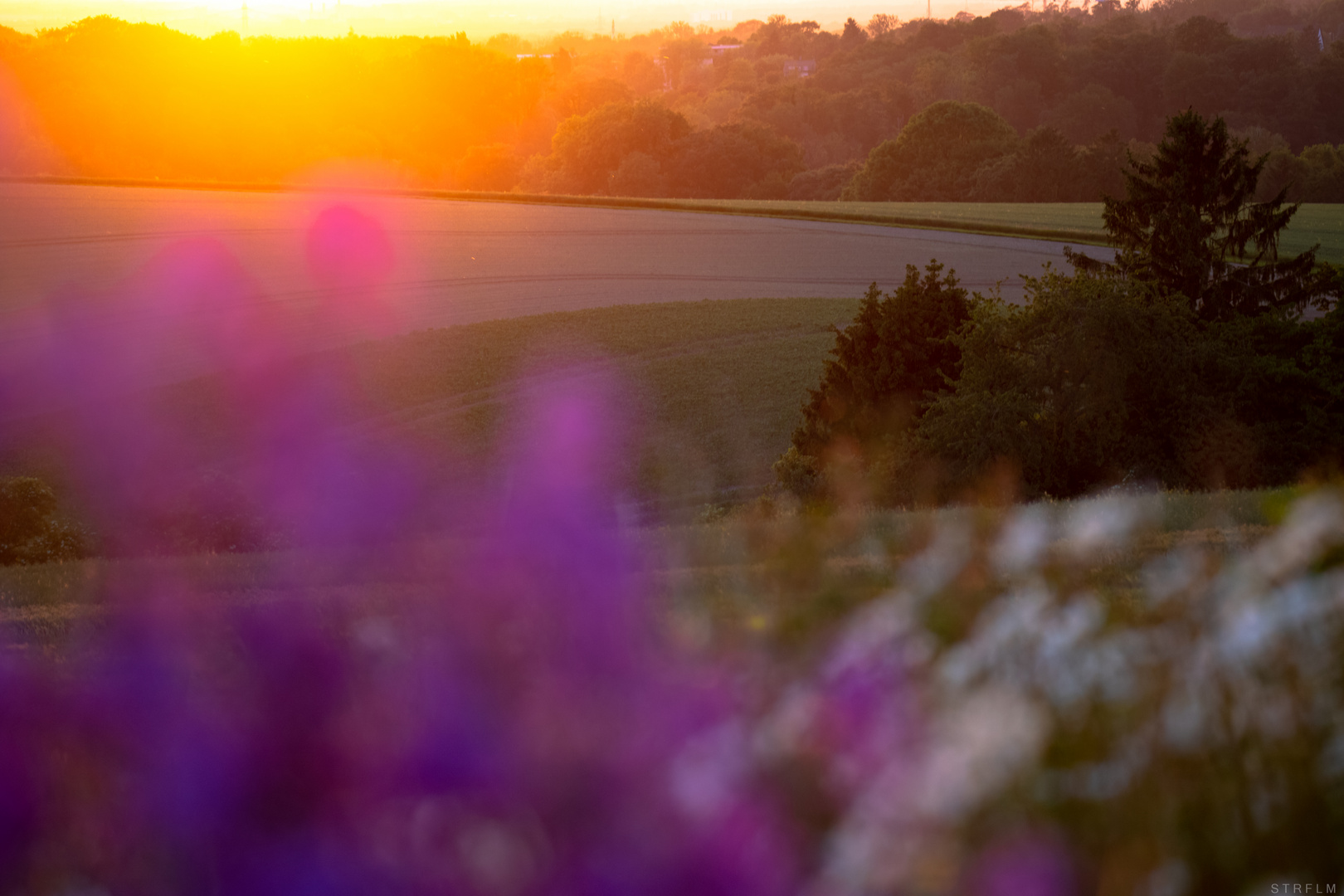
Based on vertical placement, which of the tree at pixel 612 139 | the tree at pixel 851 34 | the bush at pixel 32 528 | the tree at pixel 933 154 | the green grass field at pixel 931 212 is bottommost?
the bush at pixel 32 528

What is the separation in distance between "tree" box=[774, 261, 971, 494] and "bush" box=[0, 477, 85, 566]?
8.92 m

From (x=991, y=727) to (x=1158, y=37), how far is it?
8936 cm

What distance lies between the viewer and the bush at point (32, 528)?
42.7 feet

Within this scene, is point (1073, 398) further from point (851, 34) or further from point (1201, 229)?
point (851, 34)

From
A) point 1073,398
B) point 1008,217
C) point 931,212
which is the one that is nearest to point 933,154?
point 931,212

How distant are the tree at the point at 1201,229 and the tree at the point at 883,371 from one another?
313 centimetres

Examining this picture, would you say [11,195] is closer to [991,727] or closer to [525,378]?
[525,378]

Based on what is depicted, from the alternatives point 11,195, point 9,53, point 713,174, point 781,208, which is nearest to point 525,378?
point 781,208

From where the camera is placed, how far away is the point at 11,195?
43281mm

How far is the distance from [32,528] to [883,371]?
36.1 feet

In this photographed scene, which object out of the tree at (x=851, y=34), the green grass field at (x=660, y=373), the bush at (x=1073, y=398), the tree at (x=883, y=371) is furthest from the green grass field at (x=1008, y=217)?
the tree at (x=851, y=34)

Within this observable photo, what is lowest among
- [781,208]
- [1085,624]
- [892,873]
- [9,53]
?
[892,873]

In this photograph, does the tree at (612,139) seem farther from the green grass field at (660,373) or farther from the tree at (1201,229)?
the tree at (1201,229)

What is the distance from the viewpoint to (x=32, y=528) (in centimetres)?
1360
